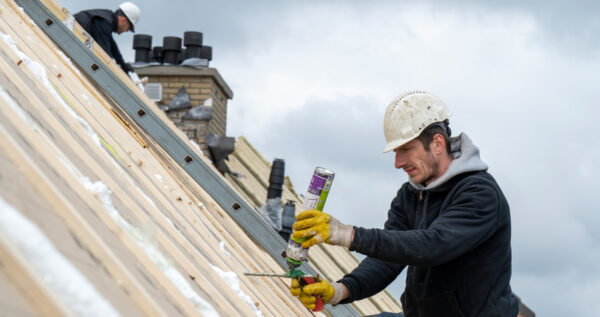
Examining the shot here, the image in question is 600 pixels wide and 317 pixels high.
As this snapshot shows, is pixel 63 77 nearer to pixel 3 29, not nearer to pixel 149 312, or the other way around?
pixel 3 29

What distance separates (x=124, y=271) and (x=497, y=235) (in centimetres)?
228

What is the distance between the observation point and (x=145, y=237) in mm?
2535

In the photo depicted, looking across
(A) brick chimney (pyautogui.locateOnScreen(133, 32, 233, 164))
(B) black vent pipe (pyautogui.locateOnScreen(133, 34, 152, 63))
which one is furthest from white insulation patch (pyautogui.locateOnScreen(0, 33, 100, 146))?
(B) black vent pipe (pyautogui.locateOnScreen(133, 34, 152, 63))

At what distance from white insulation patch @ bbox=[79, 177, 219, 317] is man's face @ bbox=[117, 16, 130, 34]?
8126 millimetres

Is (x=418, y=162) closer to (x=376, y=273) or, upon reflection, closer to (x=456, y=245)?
(x=456, y=245)

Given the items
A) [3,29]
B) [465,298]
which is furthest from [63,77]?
[465,298]

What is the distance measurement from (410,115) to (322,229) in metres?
0.86

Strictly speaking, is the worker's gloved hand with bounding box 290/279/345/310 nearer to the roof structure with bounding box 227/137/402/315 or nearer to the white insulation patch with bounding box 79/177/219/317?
the white insulation patch with bounding box 79/177/219/317

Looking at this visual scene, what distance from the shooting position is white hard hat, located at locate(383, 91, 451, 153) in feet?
12.7

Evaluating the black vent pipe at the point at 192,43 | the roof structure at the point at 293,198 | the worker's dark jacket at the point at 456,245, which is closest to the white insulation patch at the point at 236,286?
the worker's dark jacket at the point at 456,245

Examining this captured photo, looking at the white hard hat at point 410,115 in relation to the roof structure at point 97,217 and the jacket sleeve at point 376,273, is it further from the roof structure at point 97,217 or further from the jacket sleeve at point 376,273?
the roof structure at point 97,217

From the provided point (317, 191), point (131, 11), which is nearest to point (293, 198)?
point (131, 11)

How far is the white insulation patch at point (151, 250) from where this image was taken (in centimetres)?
243

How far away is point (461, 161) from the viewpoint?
12.3 feet
